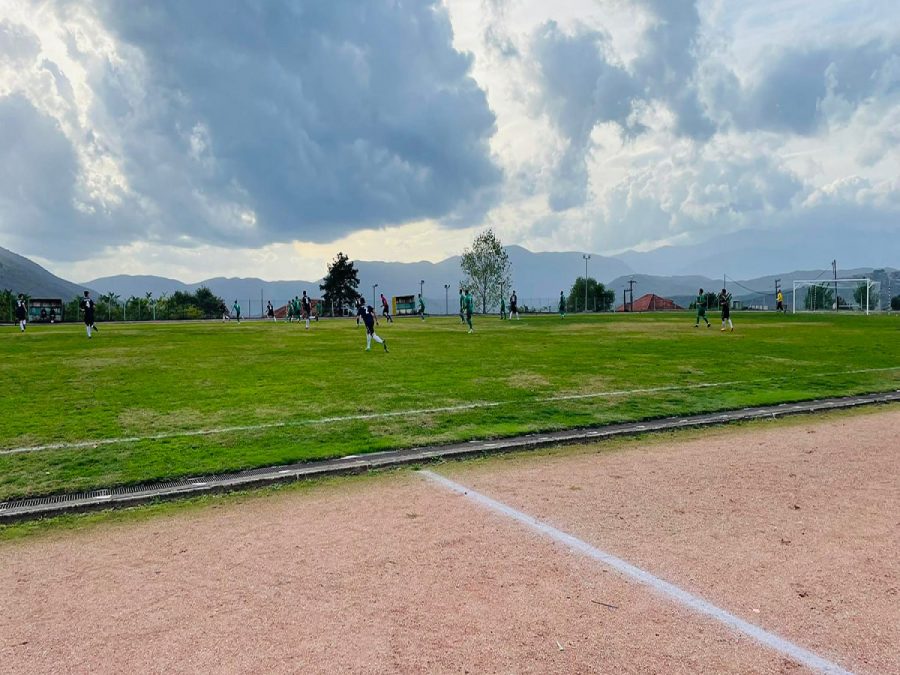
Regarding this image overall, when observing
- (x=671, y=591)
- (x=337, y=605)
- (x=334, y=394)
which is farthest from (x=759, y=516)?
(x=334, y=394)

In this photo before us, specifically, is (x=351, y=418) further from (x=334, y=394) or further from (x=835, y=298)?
(x=835, y=298)

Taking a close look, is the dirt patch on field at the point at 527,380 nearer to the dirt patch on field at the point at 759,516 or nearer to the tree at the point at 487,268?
the dirt patch on field at the point at 759,516

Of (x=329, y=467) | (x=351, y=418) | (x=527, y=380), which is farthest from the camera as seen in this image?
(x=527, y=380)

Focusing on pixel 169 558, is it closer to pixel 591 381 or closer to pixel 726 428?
pixel 726 428

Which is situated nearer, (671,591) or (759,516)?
(671,591)

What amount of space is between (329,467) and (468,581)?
3700 millimetres

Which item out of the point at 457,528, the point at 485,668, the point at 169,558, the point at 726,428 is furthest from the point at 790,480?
the point at 169,558

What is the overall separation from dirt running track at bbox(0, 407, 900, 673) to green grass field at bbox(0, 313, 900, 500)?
218 centimetres

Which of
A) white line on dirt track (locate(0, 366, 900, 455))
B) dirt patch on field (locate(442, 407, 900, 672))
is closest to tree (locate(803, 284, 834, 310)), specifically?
white line on dirt track (locate(0, 366, 900, 455))

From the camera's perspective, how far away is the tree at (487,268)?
335 ft

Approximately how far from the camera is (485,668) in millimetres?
3602

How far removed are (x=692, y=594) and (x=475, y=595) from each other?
1.58m

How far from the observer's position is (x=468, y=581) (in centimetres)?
471

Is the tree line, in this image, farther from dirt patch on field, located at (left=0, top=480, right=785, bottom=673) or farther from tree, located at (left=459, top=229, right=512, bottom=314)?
dirt patch on field, located at (left=0, top=480, right=785, bottom=673)
